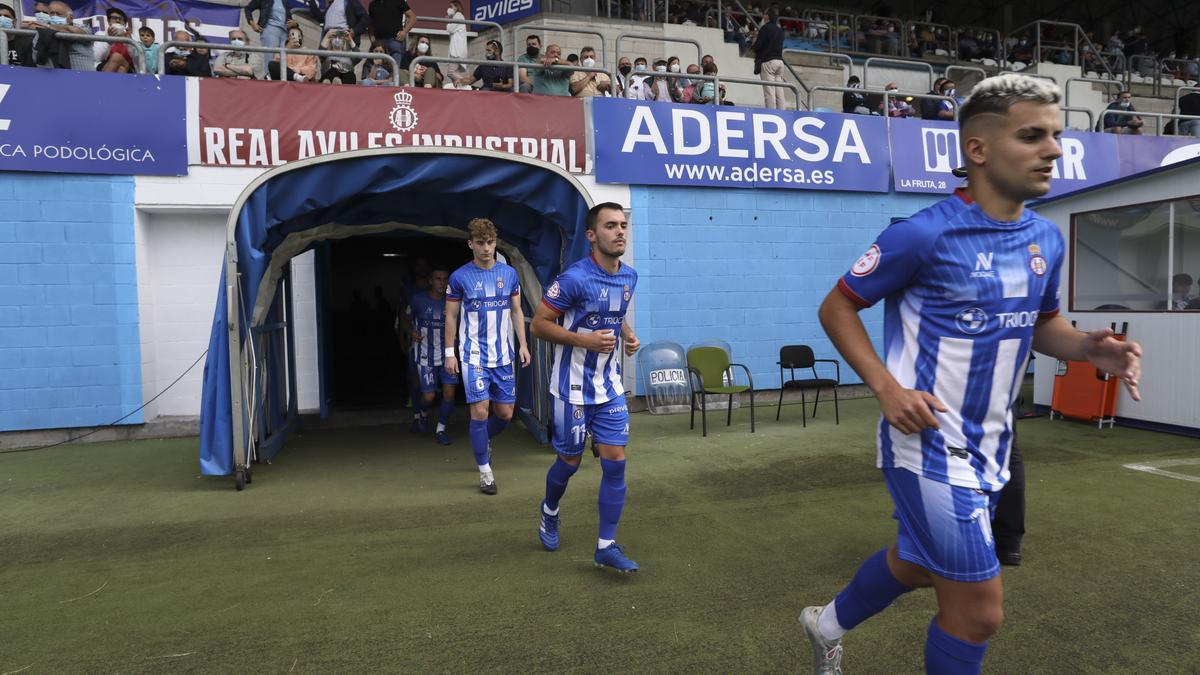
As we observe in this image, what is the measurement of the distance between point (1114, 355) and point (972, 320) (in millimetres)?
481

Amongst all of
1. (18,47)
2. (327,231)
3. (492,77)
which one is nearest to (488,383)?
(327,231)

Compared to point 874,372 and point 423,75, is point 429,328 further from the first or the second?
point 874,372

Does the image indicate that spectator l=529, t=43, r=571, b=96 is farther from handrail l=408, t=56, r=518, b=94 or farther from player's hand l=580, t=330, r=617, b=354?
player's hand l=580, t=330, r=617, b=354

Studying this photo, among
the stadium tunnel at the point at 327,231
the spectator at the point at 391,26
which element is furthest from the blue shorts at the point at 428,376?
Answer: the spectator at the point at 391,26

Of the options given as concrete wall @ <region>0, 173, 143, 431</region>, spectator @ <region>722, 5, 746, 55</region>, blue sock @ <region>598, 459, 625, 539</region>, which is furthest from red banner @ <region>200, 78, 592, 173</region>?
spectator @ <region>722, 5, 746, 55</region>

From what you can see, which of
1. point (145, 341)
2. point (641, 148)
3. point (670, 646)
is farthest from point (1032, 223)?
point (145, 341)

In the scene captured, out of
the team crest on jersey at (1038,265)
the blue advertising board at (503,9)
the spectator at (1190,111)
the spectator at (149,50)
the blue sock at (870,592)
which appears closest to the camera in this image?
the team crest on jersey at (1038,265)

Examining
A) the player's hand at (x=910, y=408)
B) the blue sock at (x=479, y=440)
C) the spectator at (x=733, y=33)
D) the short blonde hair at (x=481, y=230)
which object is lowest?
the blue sock at (x=479, y=440)

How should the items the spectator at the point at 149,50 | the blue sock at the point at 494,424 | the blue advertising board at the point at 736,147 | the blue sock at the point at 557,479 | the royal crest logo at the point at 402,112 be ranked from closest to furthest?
1. the blue sock at the point at 557,479
2. the blue sock at the point at 494,424
3. the spectator at the point at 149,50
4. the royal crest logo at the point at 402,112
5. the blue advertising board at the point at 736,147

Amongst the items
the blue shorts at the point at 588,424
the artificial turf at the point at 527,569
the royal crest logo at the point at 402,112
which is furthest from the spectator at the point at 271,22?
the blue shorts at the point at 588,424

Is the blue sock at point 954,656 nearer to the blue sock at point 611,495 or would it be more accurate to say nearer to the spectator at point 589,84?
the blue sock at point 611,495

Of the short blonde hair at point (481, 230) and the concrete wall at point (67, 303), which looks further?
the concrete wall at point (67, 303)

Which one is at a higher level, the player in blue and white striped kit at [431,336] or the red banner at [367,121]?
the red banner at [367,121]

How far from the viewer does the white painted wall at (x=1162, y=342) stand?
705 cm
